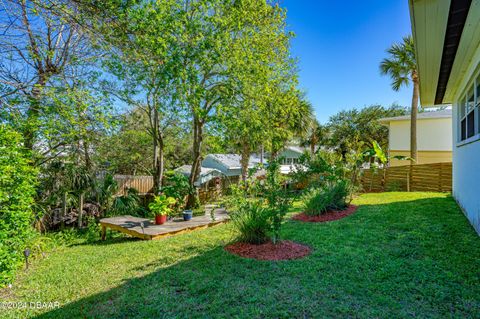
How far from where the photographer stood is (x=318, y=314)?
2738mm

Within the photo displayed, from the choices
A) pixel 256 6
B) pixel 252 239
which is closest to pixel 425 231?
pixel 252 239

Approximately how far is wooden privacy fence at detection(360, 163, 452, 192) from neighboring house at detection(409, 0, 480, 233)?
474 cm

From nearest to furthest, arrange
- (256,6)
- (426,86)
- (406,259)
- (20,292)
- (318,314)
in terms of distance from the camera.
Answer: (318,314)
(20,292)
(406,259)
(426,86)
(256,6)

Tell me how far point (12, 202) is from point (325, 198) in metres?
7.28

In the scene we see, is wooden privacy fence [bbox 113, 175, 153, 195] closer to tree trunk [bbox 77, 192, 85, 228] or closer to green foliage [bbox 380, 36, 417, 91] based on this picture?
tree trunk [bbox 77, 192, 85, 228]

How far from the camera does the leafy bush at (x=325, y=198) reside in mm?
7801

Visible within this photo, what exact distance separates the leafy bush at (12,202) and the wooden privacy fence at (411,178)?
517 inches

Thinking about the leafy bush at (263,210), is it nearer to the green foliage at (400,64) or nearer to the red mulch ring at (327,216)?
the red mulch ring at (327,216)

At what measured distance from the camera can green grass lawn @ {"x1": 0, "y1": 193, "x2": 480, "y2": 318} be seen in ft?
9.50

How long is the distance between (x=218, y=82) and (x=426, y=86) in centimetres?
711

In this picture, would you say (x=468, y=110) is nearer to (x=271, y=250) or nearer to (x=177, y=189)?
(x=271, y=250)

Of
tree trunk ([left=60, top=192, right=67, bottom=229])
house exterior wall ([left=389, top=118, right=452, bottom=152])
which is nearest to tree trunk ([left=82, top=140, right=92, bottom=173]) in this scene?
tree trunk ([left=60, top=192, right=67, bottom=229])

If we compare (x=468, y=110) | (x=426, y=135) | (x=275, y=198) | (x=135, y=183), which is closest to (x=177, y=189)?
(x=135, y=183)

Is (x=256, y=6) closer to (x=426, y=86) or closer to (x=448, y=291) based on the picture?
(x=426, y=86)
